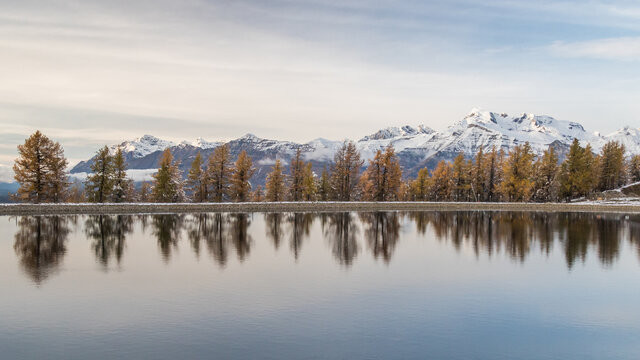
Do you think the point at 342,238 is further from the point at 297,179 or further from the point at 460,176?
the point at 460,176

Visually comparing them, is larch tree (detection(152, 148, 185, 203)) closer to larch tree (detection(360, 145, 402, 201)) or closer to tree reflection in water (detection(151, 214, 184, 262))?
tree reflection in water (detection(151, 214, 184, 262))

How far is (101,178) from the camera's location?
7744cm

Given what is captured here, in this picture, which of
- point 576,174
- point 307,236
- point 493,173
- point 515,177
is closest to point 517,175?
point 515,177

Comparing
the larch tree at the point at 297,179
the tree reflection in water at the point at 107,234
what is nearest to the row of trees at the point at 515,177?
the larch tree at the point at 297,179

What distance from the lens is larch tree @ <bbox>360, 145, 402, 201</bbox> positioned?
9881cm

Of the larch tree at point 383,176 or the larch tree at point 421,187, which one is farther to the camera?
the larch tree at point 421,187

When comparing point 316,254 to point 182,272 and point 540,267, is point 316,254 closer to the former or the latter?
point 182,272

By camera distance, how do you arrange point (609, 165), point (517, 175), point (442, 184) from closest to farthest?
point (517, 175)
point (442, 184)
point (609, 165)

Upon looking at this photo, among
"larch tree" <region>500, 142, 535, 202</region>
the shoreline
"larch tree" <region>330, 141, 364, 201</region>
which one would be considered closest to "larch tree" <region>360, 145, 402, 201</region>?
"larch tree" <region>330, 141, 364, 201</region>

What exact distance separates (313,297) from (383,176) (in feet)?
253

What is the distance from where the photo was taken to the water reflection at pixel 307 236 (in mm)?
35656

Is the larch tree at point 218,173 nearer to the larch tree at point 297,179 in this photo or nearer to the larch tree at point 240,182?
the larch tree at point 240,182

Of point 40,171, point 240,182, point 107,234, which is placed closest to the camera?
point 107,234

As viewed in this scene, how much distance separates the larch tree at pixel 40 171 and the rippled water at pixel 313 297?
30154 mm
